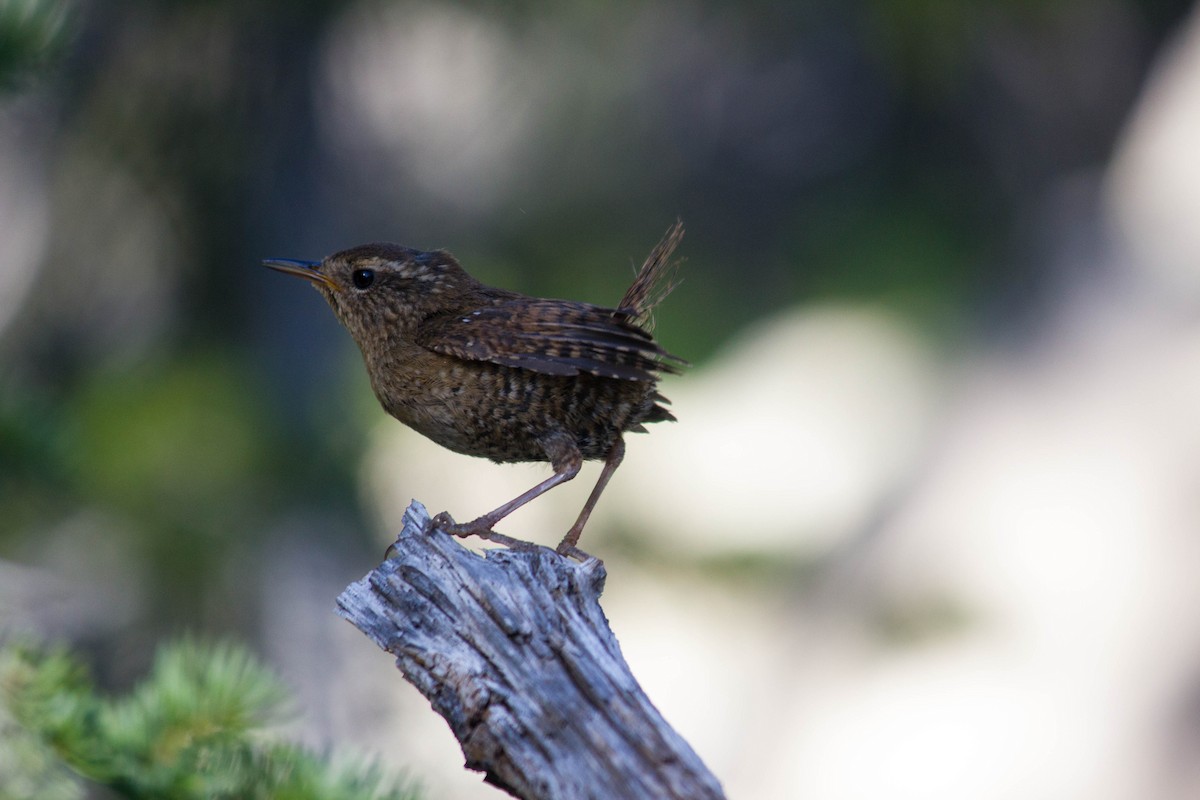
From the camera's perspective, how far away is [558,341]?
8.28 ft

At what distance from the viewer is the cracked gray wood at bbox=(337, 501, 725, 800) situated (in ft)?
4.89

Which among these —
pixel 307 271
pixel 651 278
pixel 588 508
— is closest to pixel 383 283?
pixel 307 271

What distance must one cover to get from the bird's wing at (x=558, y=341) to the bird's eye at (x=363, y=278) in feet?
1.01

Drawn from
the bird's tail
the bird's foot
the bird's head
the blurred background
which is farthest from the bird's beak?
the bird's foot

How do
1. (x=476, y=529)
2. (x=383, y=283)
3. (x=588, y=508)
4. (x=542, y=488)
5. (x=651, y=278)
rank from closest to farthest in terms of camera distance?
(x=476, y=529) → (x=542, y=488) → (x=588, y=508) → (x=651, y=278) → (x=383, y=283)

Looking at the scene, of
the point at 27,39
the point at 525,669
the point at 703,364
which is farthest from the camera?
the point at 703,364

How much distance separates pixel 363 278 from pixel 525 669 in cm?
153

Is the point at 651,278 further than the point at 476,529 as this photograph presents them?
Yes

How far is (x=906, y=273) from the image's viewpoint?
9.24 m

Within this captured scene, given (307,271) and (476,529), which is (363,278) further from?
(476,529)

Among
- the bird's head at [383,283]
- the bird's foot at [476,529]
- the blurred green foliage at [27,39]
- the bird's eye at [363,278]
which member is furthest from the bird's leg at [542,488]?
the blurred green foliage at [27,39]

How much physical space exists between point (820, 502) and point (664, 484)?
1.23m

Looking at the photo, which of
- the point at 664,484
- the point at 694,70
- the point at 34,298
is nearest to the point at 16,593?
the point at 34,298

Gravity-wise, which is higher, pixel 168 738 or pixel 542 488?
pixel 542 488
